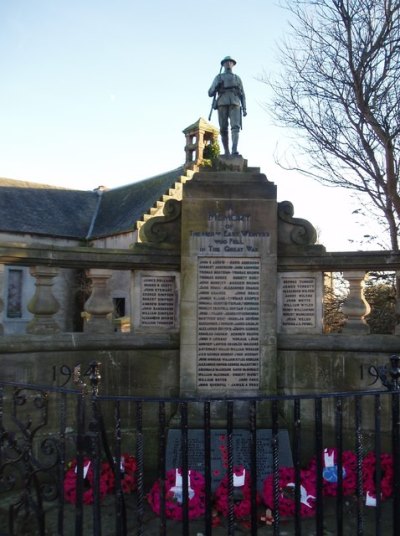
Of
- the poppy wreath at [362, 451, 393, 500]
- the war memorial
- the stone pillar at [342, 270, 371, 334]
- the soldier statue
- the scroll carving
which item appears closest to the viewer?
the poppy wreath at [362, 451, 393, 500]

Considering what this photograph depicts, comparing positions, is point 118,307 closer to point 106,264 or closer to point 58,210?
point 58,210

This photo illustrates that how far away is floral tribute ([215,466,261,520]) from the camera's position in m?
4.37

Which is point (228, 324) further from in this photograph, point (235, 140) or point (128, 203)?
point (128, 203)

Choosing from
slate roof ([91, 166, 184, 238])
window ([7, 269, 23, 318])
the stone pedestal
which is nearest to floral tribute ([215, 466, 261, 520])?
the stone pedestal

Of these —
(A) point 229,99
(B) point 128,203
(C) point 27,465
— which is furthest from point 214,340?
(B) point 128,203

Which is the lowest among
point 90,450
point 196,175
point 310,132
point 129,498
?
point 129,498

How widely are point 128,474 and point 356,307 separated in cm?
327

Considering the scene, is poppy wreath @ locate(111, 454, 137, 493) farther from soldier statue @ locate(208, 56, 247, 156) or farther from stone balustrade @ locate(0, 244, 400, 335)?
soldier statue @ locate(208, 56, 247, 156)

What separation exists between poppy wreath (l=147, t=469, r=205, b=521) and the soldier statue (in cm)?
396

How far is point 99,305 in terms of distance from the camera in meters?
5.59

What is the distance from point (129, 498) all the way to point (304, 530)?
1.78 meters

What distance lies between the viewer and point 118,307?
2386cm

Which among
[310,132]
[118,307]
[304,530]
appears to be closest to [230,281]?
[304,530]

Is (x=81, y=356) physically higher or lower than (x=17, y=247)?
lower
